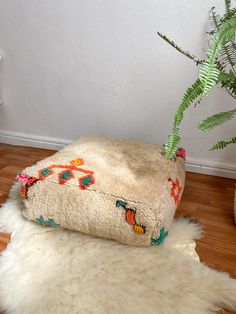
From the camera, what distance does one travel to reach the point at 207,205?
1444mm

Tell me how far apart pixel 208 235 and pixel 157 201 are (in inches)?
12.7

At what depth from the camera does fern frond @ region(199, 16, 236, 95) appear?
2.70 feet

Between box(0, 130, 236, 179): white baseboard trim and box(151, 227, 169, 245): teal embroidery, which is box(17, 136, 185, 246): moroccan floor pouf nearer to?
box(151, 227, 169, 245): teal embroidery

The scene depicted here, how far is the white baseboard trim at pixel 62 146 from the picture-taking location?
1707mm

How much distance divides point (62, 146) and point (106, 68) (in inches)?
24.9

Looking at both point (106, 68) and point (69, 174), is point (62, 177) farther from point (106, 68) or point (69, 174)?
Result: point (106, 68)

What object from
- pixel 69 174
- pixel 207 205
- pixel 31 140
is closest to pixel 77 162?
pixel 69 174

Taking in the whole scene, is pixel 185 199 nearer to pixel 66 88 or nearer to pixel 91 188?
pixel 91 188

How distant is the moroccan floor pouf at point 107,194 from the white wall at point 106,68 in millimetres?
448

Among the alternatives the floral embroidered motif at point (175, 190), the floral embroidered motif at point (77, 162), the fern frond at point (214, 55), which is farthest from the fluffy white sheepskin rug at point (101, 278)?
the fern frond at point (214, 55)

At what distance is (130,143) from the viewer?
155 cm

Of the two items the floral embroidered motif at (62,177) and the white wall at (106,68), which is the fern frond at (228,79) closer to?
the white wall at (106,68)

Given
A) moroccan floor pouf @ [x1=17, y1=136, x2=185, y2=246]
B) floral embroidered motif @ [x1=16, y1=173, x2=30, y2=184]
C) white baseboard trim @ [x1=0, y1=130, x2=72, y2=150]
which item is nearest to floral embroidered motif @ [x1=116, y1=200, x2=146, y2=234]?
moroccan floor pouf @ [x1=17, y1=136, x2=185, y2=246]

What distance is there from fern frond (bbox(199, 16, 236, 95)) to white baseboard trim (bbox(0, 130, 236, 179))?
3.13 feet
